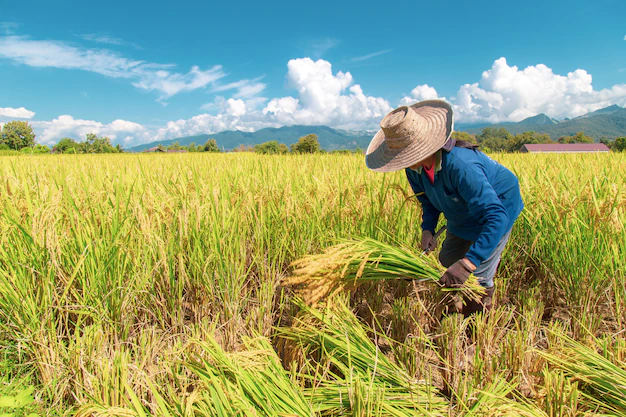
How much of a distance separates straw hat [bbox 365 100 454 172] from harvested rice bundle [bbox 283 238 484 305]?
0.39m

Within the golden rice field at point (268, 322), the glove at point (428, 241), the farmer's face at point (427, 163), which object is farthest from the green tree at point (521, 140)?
the farmer's face at point (427, 163)

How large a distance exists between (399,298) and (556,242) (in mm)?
962

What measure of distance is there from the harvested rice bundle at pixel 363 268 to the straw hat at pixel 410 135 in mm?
393

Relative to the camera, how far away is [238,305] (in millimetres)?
1671

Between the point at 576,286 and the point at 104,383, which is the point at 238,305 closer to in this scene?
the point at 104,383

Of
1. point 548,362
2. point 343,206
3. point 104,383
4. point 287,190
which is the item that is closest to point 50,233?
point 104,383

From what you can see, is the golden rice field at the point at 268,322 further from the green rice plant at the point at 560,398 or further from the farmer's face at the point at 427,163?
the farmer's face at the point at 427,163

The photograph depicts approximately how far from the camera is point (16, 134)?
5603cm

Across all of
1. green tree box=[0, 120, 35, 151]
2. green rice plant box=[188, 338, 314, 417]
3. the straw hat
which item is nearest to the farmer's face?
the straw hat

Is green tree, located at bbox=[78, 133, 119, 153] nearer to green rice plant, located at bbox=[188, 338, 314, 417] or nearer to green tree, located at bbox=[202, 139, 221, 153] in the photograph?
green tree, located at bbox=[202, 139, 221, 153]

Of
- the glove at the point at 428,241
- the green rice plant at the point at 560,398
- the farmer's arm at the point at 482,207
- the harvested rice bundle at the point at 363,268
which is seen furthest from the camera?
the glove at the point at 428,241

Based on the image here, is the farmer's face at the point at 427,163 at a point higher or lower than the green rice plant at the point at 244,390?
higher

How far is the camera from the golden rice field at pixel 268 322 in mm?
1203

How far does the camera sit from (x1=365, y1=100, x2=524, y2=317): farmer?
4.62 ft
